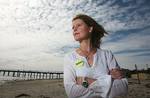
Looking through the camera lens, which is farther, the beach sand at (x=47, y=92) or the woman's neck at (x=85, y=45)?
the beach sand at (x=47, y=92)

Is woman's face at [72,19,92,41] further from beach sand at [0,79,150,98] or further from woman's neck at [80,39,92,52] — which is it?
beach sand at [0,79,150,98]

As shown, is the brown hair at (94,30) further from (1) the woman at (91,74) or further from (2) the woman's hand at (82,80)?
(2) the woman's hand at (82,80)

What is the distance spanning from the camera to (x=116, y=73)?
250 cm

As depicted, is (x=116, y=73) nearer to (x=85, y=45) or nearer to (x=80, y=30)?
(x=85, y=45)

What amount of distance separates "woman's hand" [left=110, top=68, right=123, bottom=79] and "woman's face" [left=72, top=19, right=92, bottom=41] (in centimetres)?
61

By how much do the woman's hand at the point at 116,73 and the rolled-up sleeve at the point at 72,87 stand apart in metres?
0.31

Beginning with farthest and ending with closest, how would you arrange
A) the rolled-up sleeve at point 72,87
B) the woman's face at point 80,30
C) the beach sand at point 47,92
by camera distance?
1. the beach sand at point 47,92
2. the woman's face at point 80,30
3. the rolled-up sleeve at point 72,87

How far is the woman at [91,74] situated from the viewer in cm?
246

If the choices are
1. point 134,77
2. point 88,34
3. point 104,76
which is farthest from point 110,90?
point 134,77

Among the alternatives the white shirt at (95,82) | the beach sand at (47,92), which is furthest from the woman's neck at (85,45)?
the beach sand at (47,92)

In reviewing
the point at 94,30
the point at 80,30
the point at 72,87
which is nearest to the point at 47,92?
the point at 94,30

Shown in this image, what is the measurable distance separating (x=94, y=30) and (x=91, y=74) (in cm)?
73

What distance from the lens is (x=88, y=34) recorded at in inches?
114

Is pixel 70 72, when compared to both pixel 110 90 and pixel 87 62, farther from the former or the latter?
pixel 110 90
